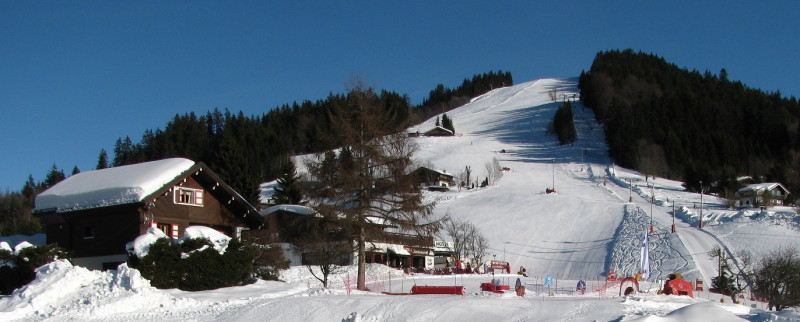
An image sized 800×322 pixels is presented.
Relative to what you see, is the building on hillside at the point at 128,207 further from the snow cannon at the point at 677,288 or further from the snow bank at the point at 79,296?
the snow cannon at the point at 677,288

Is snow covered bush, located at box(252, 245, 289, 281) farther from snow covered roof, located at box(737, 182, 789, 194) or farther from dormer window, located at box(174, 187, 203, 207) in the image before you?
snow covered roof, located at box(737, 182, 789, 194)

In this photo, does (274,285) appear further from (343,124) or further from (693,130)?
(693,130)

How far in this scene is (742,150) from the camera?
116 metres

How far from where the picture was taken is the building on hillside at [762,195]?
68894mm

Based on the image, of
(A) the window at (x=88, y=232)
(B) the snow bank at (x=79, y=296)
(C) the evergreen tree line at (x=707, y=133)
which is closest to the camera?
(B) the snow bank at (x=79, y=296)

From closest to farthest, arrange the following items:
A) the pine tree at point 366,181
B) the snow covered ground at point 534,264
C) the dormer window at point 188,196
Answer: the snow covered ground at point 534,264 → the pine tree at point 366,181 → the dormer window at point 188,196

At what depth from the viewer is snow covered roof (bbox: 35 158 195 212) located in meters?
31.8

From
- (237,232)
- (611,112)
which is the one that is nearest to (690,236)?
(237,232)

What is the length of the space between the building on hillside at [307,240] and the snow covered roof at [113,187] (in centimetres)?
467

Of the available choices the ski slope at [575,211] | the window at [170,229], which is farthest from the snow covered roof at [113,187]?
the ski slope at [575,211]

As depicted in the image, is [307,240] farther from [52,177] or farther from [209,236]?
[52,177]

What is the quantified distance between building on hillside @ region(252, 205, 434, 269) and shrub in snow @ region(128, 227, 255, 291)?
2995 mm

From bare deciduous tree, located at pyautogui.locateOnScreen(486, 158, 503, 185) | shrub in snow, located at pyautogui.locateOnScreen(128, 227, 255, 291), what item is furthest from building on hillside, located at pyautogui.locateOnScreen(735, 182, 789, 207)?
shrub in snow, located at pyautogui.locateOnScreen(128, 227, 255, 291)

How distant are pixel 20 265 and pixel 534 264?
29.6 meters
